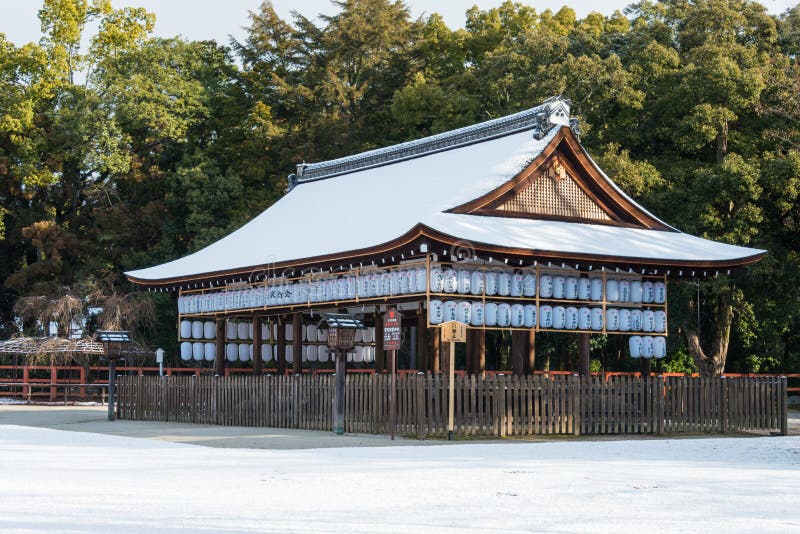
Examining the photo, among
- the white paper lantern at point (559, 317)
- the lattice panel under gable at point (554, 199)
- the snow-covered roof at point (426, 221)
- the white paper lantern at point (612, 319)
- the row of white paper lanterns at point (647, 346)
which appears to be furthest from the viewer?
the lattice panel under gable at point (554, 199)

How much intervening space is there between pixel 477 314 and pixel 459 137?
24.7 feet

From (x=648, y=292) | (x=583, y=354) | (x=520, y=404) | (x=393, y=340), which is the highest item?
(x=648, y=292)

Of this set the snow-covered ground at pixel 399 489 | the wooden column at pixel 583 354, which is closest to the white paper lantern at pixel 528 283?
the wooden column at pixel 583 354

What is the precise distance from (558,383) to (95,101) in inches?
1164

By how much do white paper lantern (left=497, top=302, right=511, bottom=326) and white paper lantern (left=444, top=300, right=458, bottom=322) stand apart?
3.82 feet

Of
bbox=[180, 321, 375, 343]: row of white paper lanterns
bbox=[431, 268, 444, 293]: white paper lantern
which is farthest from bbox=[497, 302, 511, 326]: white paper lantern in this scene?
bbox=[180, 321, 375, 343]: row of white paper lanterns

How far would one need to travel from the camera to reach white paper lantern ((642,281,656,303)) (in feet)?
81.0

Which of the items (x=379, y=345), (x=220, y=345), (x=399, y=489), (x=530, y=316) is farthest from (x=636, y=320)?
(x=399, y=489)

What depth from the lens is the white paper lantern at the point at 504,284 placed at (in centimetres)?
2292

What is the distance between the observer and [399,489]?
37.8ft

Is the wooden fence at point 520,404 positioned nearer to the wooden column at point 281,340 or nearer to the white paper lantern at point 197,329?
the wooden column at point 281,340

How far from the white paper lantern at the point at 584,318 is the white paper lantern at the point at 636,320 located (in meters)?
1.12

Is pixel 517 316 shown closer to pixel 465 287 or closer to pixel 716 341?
pixel 465 287

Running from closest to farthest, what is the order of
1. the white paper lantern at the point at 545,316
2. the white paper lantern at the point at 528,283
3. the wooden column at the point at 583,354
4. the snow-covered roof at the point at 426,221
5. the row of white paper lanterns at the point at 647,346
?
the white paper lantern at the point at 528,283
the white paper lantern at the point at 545,316
the snow-covered roof at the point at 426,221
the row of white paper lanterns at the point at 647,346
the wooden column at the point at 583,354
